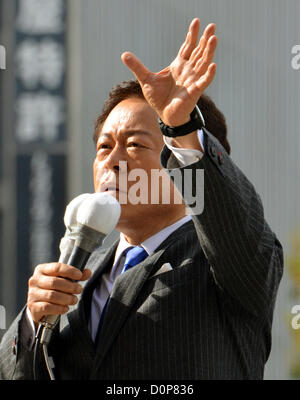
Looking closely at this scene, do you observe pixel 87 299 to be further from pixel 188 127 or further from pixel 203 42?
pixel 203 42

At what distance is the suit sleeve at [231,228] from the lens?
66.4 inches

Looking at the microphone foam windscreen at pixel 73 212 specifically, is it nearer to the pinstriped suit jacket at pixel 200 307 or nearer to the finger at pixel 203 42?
the pinstriped suit jacket at pixel 200 307

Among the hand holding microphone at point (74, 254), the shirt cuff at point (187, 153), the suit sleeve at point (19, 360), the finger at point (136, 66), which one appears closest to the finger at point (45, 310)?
the hand holding microphone at point (74, 254)

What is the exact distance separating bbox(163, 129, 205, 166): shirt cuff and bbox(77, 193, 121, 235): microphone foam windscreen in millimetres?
188

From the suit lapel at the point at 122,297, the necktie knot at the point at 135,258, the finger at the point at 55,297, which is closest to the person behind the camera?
the finger at the point at 55,297

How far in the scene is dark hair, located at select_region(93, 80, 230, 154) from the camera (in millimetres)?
2098

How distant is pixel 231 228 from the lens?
67.2 inches

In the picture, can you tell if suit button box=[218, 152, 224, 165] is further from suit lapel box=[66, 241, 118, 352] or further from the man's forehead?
suit lapel box=[66, 241, 118, 352]

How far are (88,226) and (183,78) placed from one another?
360 millimetres

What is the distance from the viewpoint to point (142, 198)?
200cm

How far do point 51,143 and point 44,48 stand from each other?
1.04 metres

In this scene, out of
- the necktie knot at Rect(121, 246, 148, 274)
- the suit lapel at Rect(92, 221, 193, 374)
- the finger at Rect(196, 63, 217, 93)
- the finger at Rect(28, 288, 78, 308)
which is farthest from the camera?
the necktie knot at Rect(121, 246, 148, 274)

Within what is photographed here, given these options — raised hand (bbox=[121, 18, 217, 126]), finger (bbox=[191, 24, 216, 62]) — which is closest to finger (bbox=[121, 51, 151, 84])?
raised hand (bbox=[121, 18, 217, 126])
